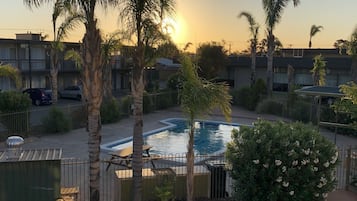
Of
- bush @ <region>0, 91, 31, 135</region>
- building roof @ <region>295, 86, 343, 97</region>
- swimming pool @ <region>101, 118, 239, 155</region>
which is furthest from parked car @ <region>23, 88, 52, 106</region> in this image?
building roof @ <region>295, 86, 343, 97</region>

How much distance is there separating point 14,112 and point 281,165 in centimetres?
1349

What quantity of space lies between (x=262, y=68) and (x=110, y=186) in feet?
93.6

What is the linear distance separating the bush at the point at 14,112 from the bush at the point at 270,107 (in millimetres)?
16039

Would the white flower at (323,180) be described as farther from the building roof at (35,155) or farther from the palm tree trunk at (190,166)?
the building roof at (35,155)

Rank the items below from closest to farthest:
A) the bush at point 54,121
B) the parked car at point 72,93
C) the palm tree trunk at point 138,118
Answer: the palm tree trunk at point 138,118, the bush at point 54,121, the parked car at point 72,93

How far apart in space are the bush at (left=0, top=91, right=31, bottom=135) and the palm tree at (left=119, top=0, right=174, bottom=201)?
10569 millimetres

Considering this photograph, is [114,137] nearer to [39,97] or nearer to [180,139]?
[180,139]

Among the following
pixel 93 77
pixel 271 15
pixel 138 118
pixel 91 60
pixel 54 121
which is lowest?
pixel 54 121

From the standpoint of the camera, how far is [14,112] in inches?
719

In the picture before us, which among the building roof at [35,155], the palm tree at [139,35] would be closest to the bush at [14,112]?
the building roof at [35,155]

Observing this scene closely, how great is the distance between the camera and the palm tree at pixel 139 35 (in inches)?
365

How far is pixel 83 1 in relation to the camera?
8.48m

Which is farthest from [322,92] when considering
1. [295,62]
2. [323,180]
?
[295,62]

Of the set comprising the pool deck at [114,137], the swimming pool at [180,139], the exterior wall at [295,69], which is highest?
the exterior wall at [295,69]
